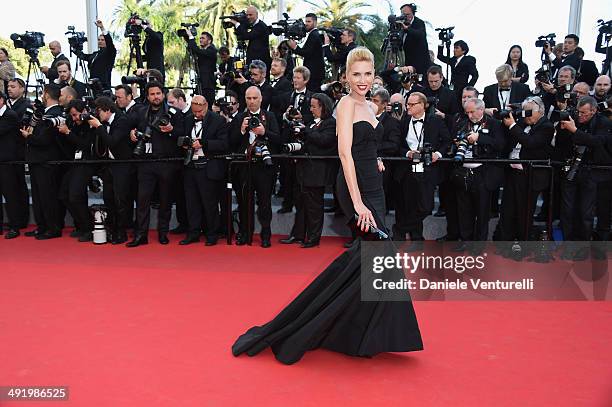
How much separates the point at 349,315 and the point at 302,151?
3.36 m

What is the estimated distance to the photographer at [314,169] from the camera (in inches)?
222

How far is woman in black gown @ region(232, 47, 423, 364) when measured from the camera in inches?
110

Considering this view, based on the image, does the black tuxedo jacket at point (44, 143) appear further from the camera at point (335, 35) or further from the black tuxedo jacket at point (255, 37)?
the camera at point (335, 35)

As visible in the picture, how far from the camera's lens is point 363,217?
9.17 feet

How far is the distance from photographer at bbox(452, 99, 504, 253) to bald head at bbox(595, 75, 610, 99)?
1260 mm

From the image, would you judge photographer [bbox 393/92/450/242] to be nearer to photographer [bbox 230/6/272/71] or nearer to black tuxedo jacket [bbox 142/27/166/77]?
photographer [bbox 230/6/272/71]

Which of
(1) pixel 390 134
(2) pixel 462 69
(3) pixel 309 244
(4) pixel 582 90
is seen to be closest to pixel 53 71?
(3) pixel 309 244

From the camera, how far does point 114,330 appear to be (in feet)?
11.5

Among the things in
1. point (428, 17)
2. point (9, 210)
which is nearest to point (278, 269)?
point (9, 210)

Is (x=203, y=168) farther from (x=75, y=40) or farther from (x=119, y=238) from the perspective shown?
(x=75, y=40)

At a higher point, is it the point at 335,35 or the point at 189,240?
the point at 335,35

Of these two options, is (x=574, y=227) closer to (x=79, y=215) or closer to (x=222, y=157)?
(x=222, y=157)

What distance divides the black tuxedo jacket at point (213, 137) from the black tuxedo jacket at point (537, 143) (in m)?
2.69

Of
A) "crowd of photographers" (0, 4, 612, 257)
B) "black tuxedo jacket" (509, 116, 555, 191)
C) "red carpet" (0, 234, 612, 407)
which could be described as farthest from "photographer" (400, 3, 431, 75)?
"red carpet" (0, 234, 612, 407)
